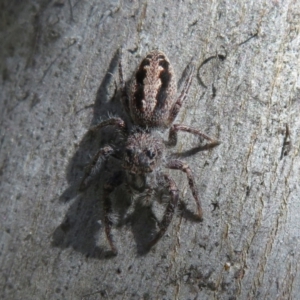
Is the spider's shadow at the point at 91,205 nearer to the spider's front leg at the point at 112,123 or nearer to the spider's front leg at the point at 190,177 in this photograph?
the spider's front leg at the point at 112,123

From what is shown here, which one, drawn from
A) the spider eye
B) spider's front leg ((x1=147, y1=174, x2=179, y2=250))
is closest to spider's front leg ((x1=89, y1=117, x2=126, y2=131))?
the spider eye

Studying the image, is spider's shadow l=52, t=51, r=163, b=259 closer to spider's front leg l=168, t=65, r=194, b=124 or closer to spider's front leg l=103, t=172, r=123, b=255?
spider's front leg l=103, t=172, r=123, b=255

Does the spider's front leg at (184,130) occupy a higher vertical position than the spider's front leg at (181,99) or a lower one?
lower

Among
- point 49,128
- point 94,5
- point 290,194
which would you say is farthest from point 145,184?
point 94,5

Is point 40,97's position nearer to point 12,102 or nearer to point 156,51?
point 12,102

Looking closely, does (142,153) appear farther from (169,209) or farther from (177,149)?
(169,209)

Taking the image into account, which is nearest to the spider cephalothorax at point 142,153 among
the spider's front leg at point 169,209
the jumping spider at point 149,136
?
the jumping spider at point 149,136
